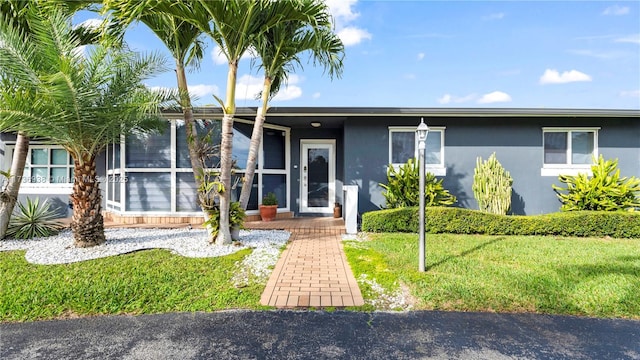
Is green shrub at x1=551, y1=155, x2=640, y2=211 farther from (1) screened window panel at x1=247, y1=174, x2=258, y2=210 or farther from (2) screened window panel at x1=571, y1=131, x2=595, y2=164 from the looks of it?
(1) screened window panel at x1=247, y1=174, x2=258, y2=210

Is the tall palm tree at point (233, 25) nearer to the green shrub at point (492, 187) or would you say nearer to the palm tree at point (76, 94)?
the palm tree at point (76, 94)

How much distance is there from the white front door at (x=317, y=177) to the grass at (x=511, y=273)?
11.1ft

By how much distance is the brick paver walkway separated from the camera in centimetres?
325

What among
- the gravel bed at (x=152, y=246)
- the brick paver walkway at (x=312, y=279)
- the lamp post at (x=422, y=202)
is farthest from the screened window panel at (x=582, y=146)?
the gravel bed at (x=152, y=246)

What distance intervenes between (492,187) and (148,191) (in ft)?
28.2

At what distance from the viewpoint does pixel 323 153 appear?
937 centimetres

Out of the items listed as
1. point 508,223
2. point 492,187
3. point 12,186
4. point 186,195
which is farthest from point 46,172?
point 508,223

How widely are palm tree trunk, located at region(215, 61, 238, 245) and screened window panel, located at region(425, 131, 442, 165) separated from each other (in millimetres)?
5345

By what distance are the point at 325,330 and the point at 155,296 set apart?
1.99 metres

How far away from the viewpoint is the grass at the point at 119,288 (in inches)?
122

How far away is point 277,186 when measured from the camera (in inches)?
344

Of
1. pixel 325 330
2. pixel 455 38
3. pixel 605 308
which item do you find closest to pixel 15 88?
pixel 325 330

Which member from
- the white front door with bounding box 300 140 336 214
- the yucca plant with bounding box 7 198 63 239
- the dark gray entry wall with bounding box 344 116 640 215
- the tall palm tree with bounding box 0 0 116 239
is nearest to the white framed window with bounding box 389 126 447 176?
the dark gray entry wall with bounding box 344 116 640 215

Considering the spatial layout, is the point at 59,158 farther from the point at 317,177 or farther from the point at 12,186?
the point at 317,177
